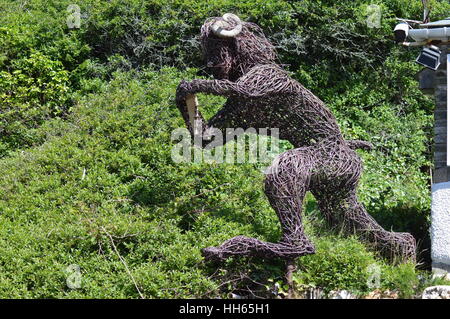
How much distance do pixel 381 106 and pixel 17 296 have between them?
6254 millimetres

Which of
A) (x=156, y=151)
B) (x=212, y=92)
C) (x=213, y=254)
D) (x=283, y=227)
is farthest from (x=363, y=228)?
(x=156, y=151)

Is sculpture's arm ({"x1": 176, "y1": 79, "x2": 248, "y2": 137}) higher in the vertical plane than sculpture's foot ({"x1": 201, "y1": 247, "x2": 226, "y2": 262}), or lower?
higher

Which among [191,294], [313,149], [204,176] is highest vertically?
[313,149]

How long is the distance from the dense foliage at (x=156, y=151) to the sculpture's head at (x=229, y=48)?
165 centimetres

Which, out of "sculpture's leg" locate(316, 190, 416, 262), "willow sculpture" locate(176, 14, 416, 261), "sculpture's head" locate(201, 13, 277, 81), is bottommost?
"sculpture's leg" locate(316, 190, 416, 262)

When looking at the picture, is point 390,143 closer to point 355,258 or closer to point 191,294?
point 355,258

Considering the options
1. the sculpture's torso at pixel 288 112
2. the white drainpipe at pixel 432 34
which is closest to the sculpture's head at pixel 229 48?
the sculpture's torso at pixel 288 112

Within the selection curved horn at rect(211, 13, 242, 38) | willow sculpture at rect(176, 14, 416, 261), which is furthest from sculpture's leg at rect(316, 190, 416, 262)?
curved horn at rect(211, 13, 242, 38)

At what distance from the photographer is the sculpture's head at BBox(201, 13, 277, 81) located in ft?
23.8

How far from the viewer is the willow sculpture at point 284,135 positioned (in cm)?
695

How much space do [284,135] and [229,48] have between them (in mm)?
1011

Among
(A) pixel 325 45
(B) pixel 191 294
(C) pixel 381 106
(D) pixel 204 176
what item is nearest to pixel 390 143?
(C) pixel 381 106

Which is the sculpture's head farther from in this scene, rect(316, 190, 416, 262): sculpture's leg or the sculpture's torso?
rect(316, 190, 416, 262): sculpture's leg

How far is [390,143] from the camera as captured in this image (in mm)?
10477
